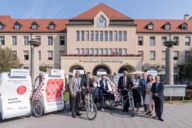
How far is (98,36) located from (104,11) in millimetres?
6278

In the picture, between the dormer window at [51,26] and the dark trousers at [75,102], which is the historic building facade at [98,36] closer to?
the dormer window at [51,26]

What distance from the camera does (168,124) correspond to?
1058 cm

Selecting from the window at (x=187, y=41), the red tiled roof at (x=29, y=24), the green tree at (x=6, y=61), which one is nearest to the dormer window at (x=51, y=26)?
the red tiled roof at (x=29, y=24)

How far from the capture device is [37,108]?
1223 centimetres

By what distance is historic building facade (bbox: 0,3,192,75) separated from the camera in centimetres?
5506

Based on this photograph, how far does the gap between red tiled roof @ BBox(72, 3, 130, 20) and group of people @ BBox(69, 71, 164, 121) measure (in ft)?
138

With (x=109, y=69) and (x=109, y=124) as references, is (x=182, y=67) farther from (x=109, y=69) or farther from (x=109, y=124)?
(x=109, y=124)

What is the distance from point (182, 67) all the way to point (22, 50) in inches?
1269

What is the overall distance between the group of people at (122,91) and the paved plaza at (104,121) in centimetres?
59

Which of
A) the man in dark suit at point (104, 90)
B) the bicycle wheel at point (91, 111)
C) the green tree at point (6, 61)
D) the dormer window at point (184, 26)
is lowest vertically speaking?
the bicycle wheel at point (91, 111)

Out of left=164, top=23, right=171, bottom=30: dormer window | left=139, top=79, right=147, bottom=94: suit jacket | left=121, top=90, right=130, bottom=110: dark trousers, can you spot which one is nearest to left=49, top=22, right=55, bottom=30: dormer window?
left=164, top=23, right=171, bottom=30: dormer window

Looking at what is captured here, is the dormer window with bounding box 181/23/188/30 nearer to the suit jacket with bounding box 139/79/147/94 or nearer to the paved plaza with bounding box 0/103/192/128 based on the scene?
the suit jacket with bounding box 139/79/147/94

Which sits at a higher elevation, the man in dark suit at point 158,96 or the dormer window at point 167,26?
the dormer window at point 167,26

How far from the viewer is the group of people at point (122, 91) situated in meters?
11.9
